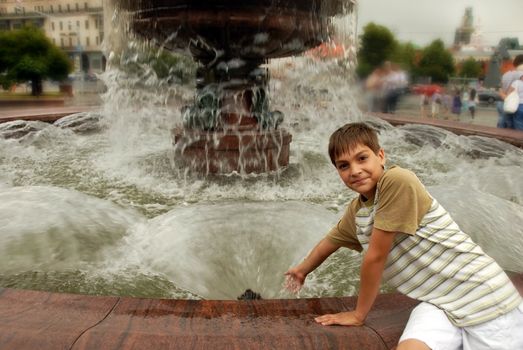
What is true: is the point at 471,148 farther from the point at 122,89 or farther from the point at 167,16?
the point at 122,89

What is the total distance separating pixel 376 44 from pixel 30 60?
19853mm

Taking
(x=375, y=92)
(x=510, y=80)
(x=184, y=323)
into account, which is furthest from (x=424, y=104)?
(x=184, y=323)

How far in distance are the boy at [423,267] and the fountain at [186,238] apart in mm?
109

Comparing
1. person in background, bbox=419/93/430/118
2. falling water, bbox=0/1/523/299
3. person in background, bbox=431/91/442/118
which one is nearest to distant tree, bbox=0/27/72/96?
person in background, bbox=419/93/430/118

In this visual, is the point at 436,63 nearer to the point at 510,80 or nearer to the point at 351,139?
the point at 510,80

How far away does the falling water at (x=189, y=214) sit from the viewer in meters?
2.40

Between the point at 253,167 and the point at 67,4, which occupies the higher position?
the point at 67,4

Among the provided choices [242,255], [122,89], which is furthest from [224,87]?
→ [122,89]

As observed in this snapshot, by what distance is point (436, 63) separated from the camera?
35.1 meters

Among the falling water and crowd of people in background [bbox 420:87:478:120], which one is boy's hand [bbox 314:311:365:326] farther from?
crowd of people in background [bbox 420:87:478:120]

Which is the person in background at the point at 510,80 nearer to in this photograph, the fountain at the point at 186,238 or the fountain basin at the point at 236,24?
the fountain at the point at 186,238

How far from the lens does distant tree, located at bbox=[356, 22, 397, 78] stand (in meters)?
19.5

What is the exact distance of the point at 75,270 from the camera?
2.43 m

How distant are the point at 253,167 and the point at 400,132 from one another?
294 cm
